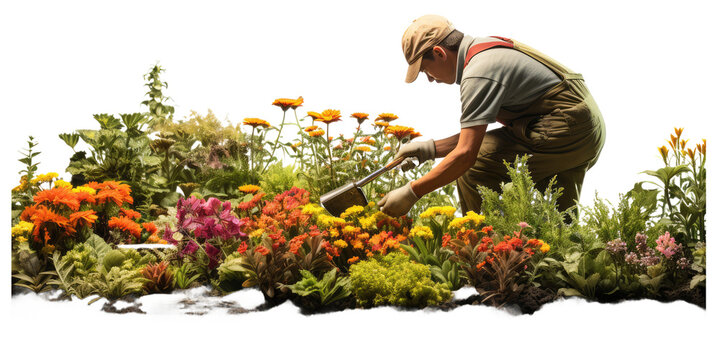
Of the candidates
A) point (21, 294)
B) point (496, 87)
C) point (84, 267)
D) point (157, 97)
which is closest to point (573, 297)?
point (496, 87)

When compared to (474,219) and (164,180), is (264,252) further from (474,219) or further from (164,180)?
(164,180)

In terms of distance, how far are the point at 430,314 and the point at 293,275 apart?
2.51 ft

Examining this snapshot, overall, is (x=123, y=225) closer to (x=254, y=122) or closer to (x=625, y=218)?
(x=254, y=122)

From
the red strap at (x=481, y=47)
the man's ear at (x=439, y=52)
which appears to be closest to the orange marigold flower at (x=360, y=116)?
the man's ear at (x=439, y=52)

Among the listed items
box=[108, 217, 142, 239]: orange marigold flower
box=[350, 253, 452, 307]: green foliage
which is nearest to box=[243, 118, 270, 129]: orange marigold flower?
box=[108, 217, 142, 239]: orange marigold flower

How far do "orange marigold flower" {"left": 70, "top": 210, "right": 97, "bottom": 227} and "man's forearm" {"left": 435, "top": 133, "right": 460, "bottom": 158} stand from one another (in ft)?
7.26

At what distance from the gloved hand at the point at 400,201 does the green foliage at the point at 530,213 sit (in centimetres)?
46

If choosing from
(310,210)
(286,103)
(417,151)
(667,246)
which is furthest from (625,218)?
(286,103)

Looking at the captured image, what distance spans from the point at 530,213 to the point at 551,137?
1.92 feet

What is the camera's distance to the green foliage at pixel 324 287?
9.99 feet

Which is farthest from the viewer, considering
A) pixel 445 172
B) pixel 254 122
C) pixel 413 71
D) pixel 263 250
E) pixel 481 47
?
pixel 254 122

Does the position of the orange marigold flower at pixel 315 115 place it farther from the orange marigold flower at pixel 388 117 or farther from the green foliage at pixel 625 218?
the green foliage at pixel 625 218

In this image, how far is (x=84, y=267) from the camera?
3.54m

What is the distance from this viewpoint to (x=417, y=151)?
3861 mm
